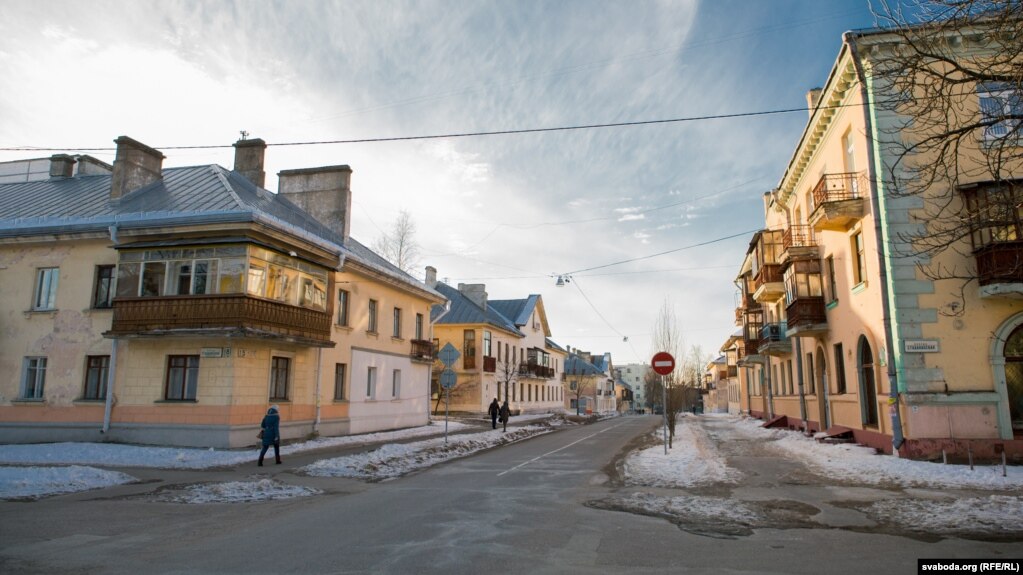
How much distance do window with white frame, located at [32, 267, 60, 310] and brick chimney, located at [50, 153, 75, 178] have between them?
7551 mm

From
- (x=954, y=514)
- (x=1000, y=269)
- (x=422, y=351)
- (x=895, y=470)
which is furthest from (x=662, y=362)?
(x=422, y=351)

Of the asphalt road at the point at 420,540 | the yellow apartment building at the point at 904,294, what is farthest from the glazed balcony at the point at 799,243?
the asphalt road at the point at 420,540

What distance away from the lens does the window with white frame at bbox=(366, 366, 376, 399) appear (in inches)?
1027

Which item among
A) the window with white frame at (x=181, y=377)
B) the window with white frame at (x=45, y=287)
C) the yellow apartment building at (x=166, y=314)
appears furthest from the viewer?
the window with white frame at (x=45, y=287)

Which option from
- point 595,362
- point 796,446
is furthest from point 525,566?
point 595,362

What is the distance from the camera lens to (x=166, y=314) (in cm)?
1855

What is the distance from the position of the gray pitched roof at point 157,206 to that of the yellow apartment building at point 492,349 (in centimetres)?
1375

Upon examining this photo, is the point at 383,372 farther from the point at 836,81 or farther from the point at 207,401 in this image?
the point at 836,81

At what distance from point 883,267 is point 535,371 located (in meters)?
41.0

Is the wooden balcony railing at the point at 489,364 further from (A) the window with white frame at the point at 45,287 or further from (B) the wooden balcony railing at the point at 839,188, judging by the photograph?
(B) the wooden balcony railing at the point at 839,188

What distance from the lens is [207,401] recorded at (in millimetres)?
18344

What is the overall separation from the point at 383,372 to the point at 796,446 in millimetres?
16323

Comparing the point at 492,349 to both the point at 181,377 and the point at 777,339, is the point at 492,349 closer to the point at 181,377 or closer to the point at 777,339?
the point at 777,339

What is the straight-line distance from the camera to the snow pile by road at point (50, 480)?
10.9 meters
